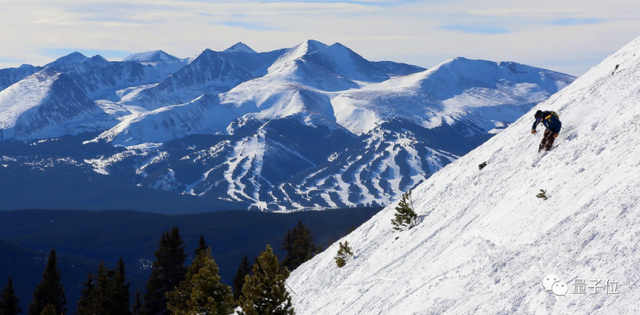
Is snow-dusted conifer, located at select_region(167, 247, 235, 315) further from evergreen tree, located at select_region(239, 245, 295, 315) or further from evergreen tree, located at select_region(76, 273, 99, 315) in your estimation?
evergreen tree, located at select_region(76, 273, 99, 315)

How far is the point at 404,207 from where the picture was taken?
26.9m

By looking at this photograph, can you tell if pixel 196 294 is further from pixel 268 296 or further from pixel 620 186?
pixel 620 186

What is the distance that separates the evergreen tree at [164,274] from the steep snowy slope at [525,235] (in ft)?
60.1

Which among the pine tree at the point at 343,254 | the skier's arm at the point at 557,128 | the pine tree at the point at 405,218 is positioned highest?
the skier's arm at the point at 557,128

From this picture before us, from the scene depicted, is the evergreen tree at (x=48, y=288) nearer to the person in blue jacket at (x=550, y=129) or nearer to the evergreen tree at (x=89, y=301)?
the evergreen tree at (x=89, y=301)

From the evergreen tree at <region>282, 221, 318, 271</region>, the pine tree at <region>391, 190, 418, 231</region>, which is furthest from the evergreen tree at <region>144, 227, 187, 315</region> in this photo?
the pine tree at <region>391, 190, 418, 231</region>

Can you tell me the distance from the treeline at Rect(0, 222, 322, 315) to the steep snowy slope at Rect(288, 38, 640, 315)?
2.68 m

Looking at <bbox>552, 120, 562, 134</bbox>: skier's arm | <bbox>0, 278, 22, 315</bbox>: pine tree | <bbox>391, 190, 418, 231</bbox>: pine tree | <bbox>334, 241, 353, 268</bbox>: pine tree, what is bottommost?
<bbox>0, 278, 22, 315</bbox>: pine tree

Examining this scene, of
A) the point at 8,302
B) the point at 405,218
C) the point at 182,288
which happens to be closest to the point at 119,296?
the point at 182,288

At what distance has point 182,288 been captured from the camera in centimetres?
4103

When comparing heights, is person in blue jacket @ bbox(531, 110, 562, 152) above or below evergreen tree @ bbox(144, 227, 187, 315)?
above

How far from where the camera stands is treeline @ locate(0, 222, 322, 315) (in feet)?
73.3

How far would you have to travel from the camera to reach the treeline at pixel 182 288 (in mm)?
22344

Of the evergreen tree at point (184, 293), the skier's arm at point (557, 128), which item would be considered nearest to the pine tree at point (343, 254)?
the skier's arm at point (557, 128)
